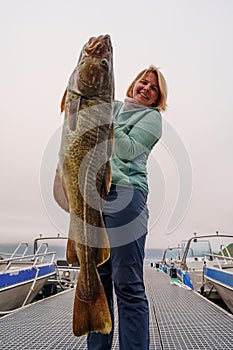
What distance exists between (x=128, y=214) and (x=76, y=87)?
791 millimetres

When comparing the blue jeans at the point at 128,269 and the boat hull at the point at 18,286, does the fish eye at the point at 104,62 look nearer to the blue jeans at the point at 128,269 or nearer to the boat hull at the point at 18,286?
the blue jeans at the point at 128,269

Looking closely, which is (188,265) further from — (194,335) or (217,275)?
(194,335)

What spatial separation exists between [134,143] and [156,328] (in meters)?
2.61

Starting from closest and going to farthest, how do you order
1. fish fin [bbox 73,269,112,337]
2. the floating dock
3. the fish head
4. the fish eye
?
fish fin [bbox 73,269,112,337]
the fish head
the fish eye
the floating dock

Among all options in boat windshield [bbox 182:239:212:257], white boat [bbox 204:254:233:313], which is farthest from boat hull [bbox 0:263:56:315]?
boat windshield [bbox 182:239:212:257]

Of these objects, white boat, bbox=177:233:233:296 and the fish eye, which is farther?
white boat, bbox=177:233:233:296

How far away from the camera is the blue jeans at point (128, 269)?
210 cm

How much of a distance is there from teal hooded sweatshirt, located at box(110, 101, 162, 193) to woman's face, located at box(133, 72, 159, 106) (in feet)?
0.40

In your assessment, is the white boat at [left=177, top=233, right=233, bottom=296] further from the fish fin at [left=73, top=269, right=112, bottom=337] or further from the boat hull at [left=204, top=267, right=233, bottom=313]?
the fish fin at [left=73, top=269, right=112, bottom=337]

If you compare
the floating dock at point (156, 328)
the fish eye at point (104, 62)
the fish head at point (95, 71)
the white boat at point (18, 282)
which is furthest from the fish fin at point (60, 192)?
the white boat at point (18, 282)

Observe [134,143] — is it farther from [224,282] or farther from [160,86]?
[224,282]

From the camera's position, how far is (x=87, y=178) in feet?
6.49

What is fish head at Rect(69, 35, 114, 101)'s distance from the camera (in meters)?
1.98

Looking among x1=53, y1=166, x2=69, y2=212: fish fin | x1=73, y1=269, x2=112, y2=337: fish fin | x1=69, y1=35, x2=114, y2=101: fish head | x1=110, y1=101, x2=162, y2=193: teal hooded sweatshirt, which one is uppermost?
x1=69, y1=35, x2=114, y2=101: fish head
